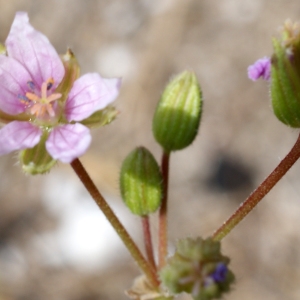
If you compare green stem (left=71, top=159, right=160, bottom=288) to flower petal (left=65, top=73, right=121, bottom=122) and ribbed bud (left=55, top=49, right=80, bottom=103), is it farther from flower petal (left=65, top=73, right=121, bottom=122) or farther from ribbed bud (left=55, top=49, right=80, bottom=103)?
ribbed bud (left=55, top=49, right=80, bottom=103)

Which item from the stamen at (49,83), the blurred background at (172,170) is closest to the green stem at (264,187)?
the stamen at (49,83)

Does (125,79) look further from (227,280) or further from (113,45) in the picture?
(227,280)

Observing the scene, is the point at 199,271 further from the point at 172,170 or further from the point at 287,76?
the point at 172,170

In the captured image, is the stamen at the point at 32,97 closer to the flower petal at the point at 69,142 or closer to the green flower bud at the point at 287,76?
the flower petal at the point at 69,142

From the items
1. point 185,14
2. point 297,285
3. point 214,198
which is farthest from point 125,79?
point 297,285

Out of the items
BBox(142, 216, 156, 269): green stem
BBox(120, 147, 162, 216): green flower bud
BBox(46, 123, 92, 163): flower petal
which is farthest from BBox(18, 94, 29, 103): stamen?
BBox(142, 216, 156, 269): green stem
